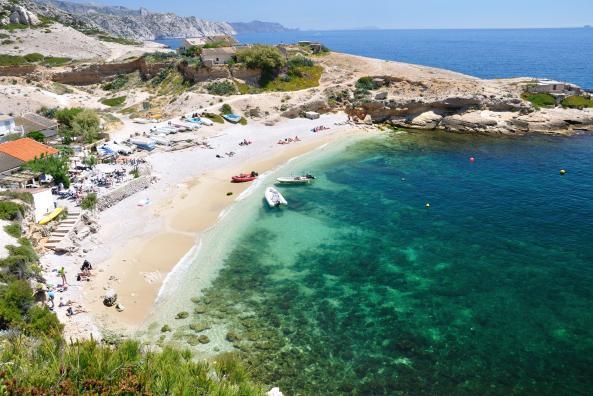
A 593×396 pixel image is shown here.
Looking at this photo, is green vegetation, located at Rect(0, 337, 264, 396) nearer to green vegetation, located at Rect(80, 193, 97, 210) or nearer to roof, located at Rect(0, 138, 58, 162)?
green vegetation, located at Rect(80, 193, 97, 210)

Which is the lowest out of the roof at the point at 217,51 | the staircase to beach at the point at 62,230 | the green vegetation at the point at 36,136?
the staircase to beach at the point at 62,230

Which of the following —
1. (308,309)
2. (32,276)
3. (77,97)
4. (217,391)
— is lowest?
(308,309)

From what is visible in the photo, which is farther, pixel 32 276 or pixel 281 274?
pixel 281 274

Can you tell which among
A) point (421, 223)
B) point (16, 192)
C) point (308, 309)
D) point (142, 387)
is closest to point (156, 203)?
point (16, 192)

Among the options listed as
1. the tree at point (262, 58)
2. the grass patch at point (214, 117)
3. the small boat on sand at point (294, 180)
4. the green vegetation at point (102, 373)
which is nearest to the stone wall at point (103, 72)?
the tree at point (262, 58)

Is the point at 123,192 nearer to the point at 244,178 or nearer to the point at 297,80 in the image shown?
the point at 244,178

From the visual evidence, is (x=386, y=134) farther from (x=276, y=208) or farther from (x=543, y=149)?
(x=276, y=208)

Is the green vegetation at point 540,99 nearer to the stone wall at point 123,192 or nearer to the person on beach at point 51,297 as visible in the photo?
the stone wall at point 123,192

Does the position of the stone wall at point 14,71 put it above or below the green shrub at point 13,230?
above
